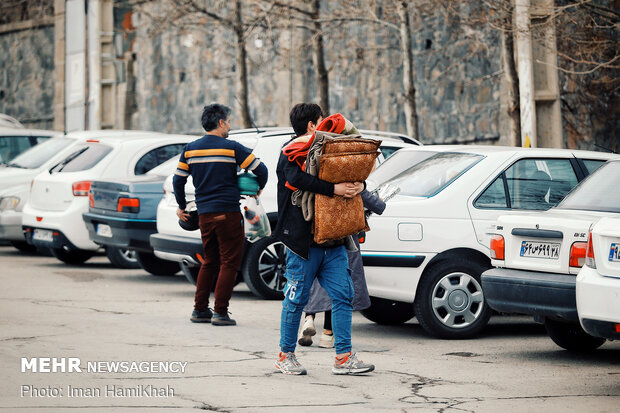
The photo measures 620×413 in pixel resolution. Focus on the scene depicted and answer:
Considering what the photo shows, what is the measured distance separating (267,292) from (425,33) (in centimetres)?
1048

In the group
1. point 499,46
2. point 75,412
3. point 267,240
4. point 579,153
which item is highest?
point 499,46

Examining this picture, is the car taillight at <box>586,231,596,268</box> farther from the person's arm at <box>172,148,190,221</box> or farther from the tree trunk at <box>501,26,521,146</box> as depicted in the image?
the tree trunk at <box>501,26,521,146</box>

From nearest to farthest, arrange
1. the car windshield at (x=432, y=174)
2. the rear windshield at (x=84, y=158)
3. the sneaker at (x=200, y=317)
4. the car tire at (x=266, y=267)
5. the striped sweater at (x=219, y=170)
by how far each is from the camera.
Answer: the car windshield at (x=432, y=174) → the striped sweater at (x=219, y=170) → the sneaker at (x=200, y=317) → the car tire at (x=266, y=267) → the rear windshield at (x=84, y=158)

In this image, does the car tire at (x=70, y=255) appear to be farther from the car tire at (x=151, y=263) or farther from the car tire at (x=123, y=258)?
the car tire at (x=151, y=263)

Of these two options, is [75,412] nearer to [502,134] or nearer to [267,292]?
[267,292]

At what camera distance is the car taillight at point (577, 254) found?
7590 millimetres

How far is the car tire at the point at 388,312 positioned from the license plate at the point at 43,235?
5.65m

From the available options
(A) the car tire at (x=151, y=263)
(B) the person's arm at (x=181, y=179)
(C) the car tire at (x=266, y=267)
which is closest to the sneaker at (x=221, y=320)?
(B) the person's arm at (x=181, y=179)

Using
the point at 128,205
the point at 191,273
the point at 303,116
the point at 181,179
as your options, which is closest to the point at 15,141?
the point at 128,205

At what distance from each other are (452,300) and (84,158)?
687 cm

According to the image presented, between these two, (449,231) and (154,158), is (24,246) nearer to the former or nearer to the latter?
(154,158)

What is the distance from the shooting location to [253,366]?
7828mm

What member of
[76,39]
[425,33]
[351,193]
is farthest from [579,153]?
[76,39]

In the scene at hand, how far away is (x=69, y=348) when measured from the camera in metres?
8.41
